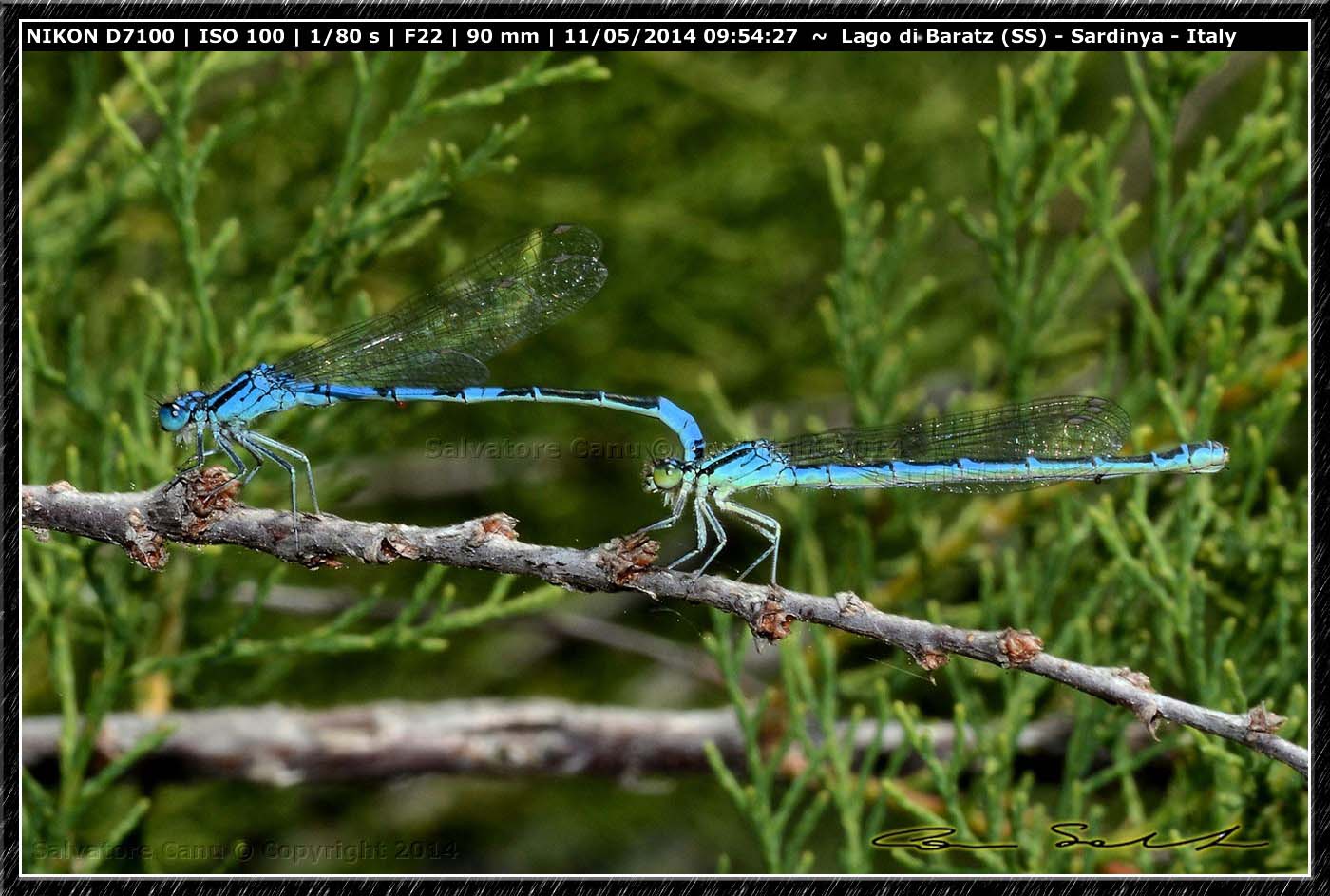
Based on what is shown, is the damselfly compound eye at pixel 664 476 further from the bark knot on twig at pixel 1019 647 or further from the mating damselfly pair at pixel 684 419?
the bark knot on twig at pixel 1019 647

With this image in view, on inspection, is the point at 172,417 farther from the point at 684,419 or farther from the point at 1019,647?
the point at 1019,647

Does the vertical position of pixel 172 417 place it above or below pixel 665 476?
above

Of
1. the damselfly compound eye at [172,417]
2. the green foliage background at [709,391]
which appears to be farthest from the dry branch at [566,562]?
the damselfly compound eye at [172,417]

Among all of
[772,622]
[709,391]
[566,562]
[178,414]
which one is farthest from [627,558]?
[709,391]

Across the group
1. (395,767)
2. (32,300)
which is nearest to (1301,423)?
(395,767)

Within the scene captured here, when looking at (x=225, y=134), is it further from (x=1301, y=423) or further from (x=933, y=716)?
(x=1301, y=423)
